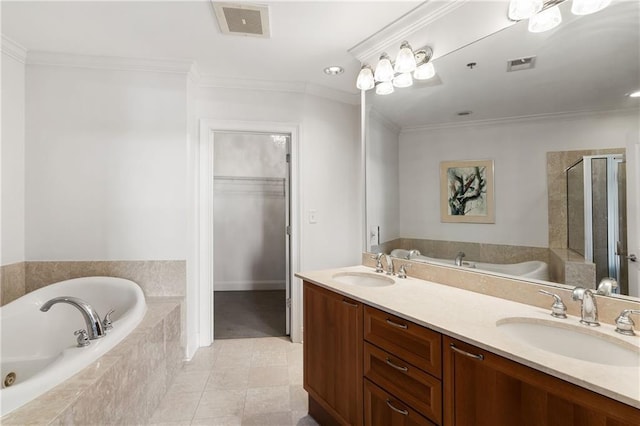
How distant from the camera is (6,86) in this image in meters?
2.23

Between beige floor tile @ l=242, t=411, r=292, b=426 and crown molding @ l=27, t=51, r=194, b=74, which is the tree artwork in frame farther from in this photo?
crown molding @ l=27, t=51, r=194, b=74

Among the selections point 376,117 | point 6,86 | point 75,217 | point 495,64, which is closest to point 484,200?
point 495,64

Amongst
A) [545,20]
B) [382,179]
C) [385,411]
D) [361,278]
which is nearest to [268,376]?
[361,278]

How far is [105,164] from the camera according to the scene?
8.04 ft

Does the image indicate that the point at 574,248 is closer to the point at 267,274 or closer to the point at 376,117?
the point at 376,117

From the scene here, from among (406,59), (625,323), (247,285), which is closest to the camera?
(625,323)

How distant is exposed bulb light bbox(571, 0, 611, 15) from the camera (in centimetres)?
115

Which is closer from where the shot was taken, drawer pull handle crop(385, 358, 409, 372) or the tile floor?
drawer pull handle crop(385, 358, 409, 372)

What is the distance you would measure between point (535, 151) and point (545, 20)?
22.5 inches

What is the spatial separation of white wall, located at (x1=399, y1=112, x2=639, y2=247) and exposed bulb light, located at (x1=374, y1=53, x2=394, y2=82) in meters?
0.44

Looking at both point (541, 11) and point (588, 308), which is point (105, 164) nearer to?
point (541, 11)

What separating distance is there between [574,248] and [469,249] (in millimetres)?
475

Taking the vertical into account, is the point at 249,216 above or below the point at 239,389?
above

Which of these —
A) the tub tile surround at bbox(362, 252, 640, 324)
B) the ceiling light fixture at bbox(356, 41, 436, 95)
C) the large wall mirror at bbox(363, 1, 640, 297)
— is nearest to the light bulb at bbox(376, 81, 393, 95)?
the ceiling light fixture at bbox(356, 41, 436, 95)
